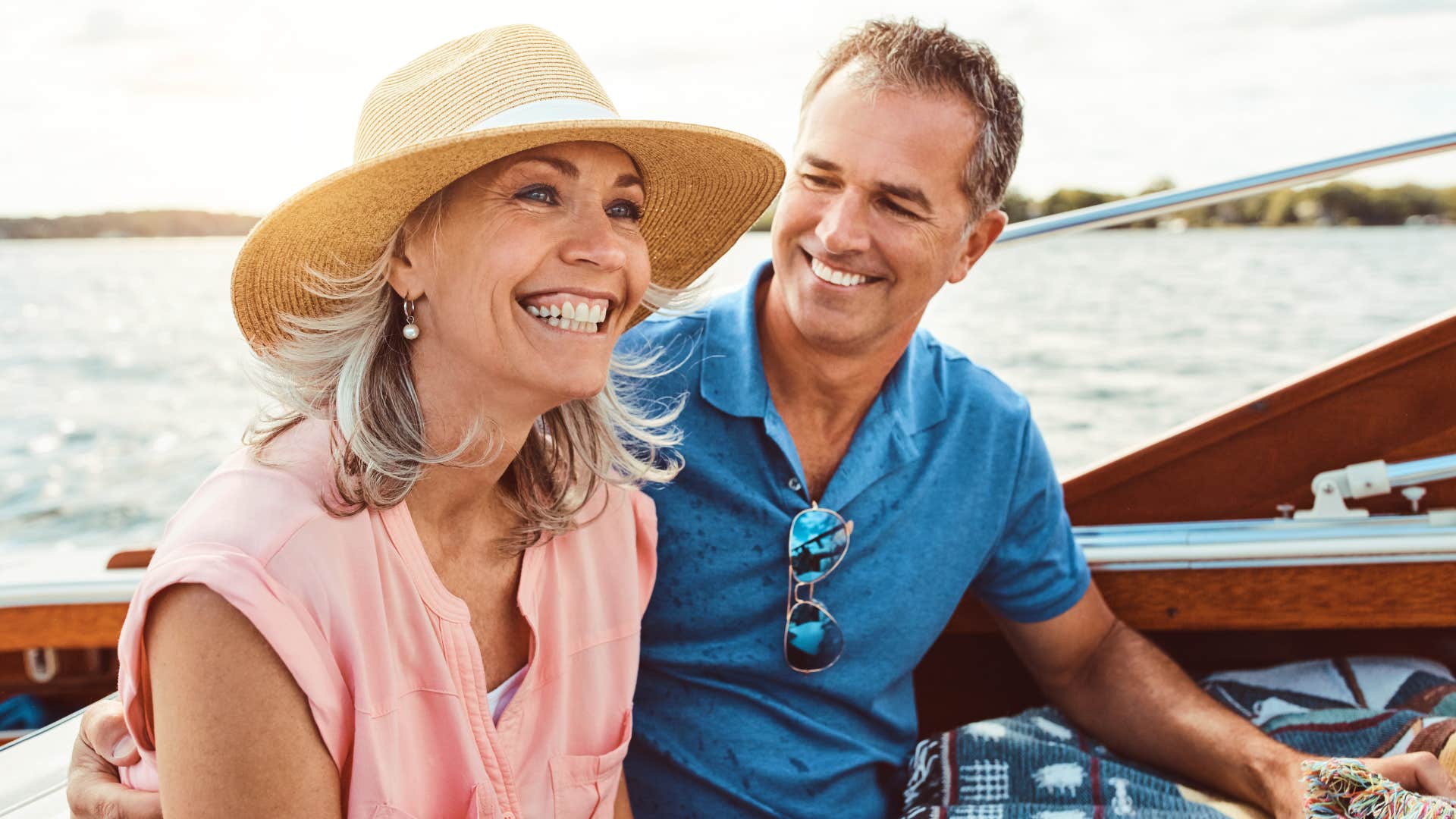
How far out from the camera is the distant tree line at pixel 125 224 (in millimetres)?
4539

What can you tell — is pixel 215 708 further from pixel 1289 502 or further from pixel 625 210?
pixel 1289 502

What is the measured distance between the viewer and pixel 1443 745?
5.35 ft

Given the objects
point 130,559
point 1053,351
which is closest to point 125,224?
point 1053,351

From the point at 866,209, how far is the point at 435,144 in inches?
32.6

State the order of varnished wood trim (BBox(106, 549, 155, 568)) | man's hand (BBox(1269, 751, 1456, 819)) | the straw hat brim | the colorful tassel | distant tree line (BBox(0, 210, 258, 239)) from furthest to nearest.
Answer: distant tree line (BBox(0, 210, 258, 239)) < varnished wood trim (BBox(106, 549, 155, 568)) < man's hand (BBox(1269, 751, 1456, 819)) < the colorful tassel < the straw hat brim

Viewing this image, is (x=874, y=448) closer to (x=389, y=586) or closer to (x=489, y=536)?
(x=489, y=536)

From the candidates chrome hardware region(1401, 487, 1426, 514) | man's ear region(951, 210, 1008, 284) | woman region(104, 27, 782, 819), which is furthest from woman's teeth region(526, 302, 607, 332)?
chrome hardware region(1401, 487, 1426, 514)

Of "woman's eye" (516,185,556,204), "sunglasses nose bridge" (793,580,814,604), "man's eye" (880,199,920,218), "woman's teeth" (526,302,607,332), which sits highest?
"woman's eye" (516,185,556,204)

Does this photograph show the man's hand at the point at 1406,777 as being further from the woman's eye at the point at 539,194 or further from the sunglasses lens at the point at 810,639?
the woman's eye at the point at 539,194

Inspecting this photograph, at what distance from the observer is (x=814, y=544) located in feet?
5.49

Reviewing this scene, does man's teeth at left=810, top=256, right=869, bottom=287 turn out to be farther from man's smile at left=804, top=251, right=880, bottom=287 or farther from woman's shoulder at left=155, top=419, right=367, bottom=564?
woman's shoulder at left=155, top=419, right=367, bottom=564

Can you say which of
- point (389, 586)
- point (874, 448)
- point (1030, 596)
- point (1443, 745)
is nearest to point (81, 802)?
point (389, 586)

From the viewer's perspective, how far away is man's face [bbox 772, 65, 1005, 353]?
5.67 feet

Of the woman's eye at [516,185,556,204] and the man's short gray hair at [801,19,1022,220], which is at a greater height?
the man's short gray hair at [801,19,1022,220]
